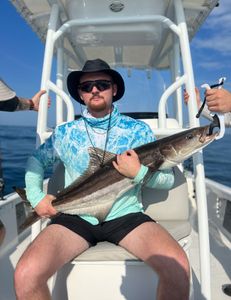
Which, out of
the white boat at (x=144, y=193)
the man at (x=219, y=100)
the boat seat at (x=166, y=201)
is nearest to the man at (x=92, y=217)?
the white boat at (x=144, y=193)

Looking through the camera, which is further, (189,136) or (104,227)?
(104,227)

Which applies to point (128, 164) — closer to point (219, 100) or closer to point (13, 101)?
point (219, 100)

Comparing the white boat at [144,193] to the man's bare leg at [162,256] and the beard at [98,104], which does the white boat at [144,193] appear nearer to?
the man's bare leg at [162,256]

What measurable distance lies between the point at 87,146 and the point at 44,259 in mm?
1248

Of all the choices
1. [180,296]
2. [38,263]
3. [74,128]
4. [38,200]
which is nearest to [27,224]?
[38,200]

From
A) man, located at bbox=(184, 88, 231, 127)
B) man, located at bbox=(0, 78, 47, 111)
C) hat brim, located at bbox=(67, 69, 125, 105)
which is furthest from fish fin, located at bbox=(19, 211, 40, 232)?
man, located at bbox=(184, 88, 231, 127)

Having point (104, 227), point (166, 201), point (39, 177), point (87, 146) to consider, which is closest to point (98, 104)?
point (87, 146)

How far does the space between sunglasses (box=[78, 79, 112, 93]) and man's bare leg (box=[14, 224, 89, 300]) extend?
1416mm

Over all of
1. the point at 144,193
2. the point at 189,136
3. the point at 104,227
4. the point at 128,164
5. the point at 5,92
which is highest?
the point at 5,92

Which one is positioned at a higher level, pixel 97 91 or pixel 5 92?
pixel 97 91

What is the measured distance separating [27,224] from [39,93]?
1.67 m

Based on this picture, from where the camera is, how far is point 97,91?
11.7 feet

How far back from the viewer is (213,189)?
18.2ft

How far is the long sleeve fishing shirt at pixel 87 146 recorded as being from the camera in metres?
3.43
